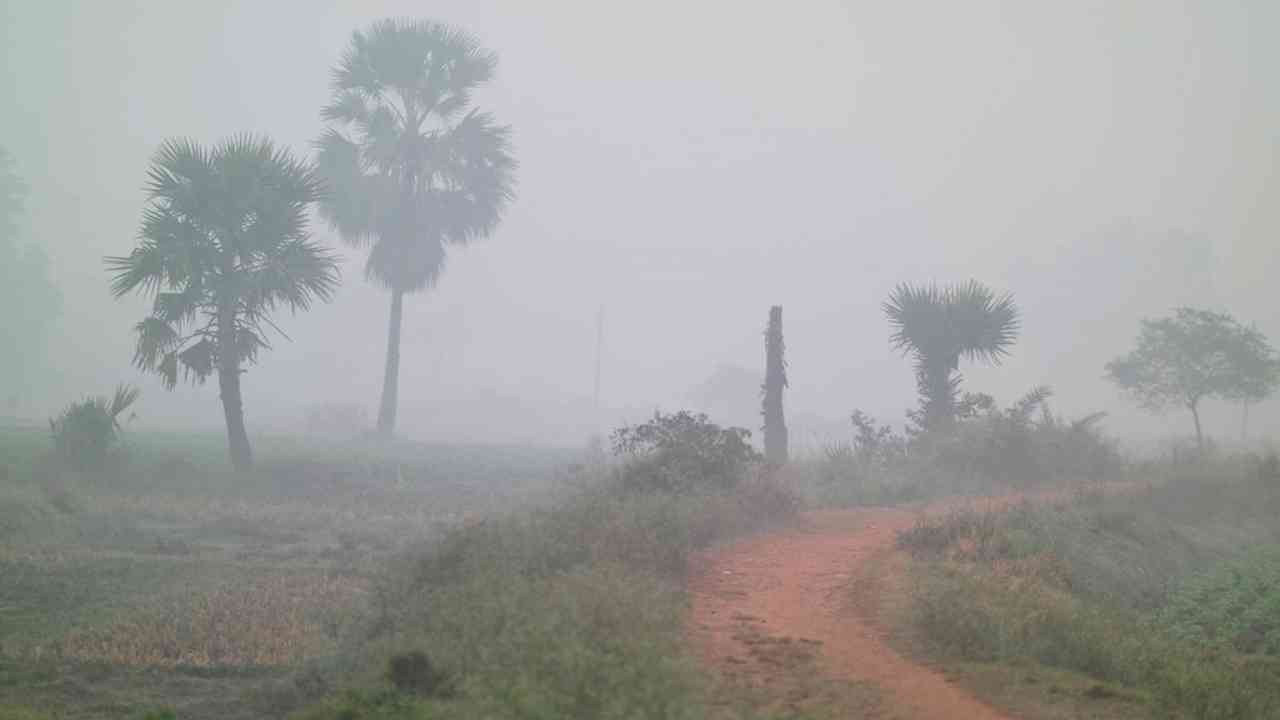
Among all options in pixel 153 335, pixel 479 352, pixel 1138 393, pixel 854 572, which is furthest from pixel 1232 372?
pixel 479 352

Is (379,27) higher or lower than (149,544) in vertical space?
higher

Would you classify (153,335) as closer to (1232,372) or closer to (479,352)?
(1232,372)

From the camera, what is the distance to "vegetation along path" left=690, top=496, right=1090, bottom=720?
694cm

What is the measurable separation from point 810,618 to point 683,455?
6.19 metres

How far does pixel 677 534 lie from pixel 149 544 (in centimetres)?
857

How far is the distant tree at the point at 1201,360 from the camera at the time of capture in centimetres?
3366

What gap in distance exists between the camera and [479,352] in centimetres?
12519

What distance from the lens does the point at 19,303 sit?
52.6 metres

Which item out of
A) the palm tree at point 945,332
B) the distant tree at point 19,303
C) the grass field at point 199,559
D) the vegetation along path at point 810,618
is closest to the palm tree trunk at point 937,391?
the palm tree at point 945,332

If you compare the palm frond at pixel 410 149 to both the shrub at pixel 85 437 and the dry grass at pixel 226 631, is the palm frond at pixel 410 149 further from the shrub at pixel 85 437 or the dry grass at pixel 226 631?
the dry grass at pixel 226 631

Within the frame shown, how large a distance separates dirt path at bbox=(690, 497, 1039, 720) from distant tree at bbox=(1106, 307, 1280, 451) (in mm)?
25591

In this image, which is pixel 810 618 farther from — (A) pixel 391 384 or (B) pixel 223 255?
(A) pixel 391 384

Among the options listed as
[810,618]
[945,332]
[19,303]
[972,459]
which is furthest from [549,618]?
[19,303]

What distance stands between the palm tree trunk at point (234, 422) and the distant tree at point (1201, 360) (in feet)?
95.5
